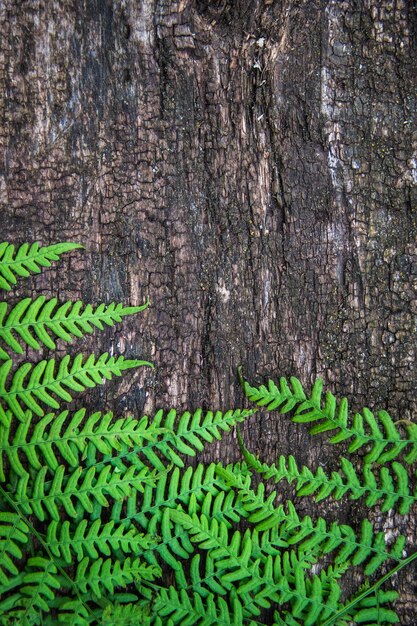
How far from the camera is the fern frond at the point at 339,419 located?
2.35 meters

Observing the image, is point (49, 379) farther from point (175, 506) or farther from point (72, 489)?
point (175, 506)

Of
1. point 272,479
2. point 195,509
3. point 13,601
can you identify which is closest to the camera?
point 13,601

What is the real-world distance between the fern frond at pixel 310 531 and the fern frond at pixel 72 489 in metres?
0.36

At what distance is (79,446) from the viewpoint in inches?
88.4

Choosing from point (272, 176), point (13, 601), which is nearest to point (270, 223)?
point (272, 176)

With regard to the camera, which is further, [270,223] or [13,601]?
[270,223]

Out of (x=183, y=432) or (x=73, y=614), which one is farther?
(x=183, y=432)

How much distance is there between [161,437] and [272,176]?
3.79 ft

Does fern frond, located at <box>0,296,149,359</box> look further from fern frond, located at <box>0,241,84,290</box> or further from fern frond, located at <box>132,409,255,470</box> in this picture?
fern frond, located at <box>132,409,255,470</box>

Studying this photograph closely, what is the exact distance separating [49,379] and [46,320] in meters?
0.22

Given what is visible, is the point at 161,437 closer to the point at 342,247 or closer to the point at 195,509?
the point at 195,509

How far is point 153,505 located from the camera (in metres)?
2.35

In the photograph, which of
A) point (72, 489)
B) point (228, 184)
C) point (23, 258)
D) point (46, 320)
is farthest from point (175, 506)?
point (228, 184)

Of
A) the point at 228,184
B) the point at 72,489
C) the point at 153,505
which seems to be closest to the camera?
the point at 72,489
